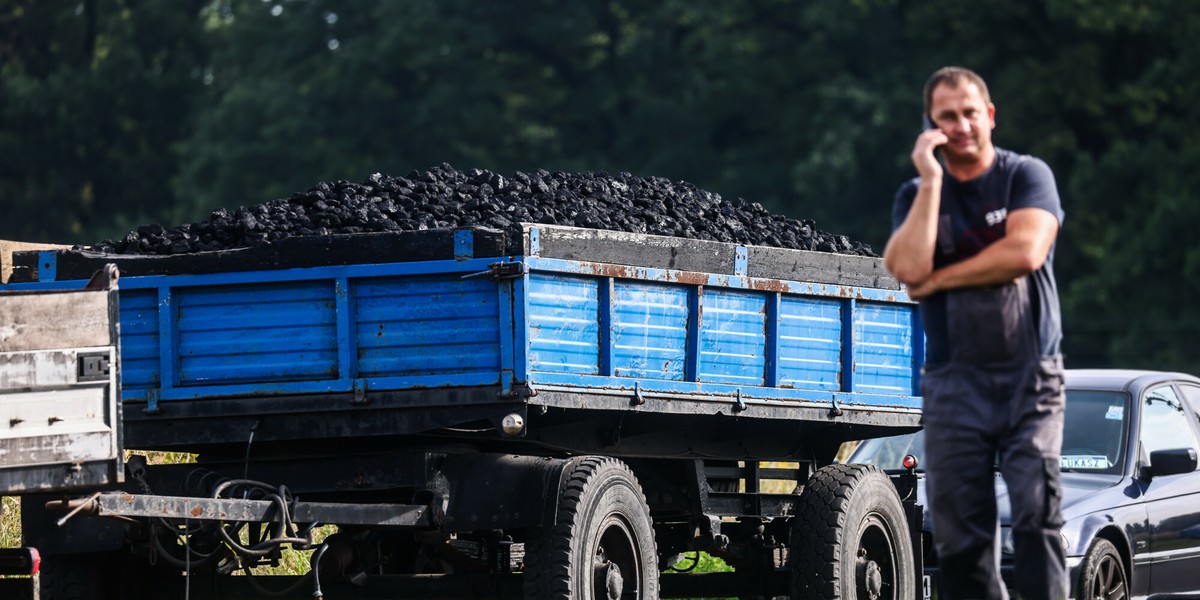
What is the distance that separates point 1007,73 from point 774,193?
5.90 metres

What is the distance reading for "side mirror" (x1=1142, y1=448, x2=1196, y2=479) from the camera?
453 inches

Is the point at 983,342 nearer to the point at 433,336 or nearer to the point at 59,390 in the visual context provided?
the point at 433,336

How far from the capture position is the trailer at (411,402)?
8.63 metres

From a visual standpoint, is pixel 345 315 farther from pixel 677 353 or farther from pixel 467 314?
pixel 677 353

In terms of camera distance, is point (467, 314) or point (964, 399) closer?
point (964, 399)

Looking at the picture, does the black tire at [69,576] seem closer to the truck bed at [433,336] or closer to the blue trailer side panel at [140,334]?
the truck bed at [433,336]

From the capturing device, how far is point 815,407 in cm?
1067

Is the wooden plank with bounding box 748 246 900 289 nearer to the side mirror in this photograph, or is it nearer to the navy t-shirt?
the side mirror

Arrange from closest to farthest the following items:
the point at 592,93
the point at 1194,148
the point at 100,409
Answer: the point at 100,409, the point at 1194,148, the point at 592,93

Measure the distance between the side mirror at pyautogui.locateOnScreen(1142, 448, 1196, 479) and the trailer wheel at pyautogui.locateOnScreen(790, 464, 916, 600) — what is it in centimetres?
151

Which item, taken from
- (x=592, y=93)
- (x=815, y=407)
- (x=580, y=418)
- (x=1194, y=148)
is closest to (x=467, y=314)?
(x=580, y=418)

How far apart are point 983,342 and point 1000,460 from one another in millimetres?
375

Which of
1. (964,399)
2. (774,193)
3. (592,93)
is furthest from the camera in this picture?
(592,93)

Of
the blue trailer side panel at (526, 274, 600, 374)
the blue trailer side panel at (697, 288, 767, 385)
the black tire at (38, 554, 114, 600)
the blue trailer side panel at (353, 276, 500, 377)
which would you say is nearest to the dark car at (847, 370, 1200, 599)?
the blue trailer side panel at (697, 288, 767, 385)
